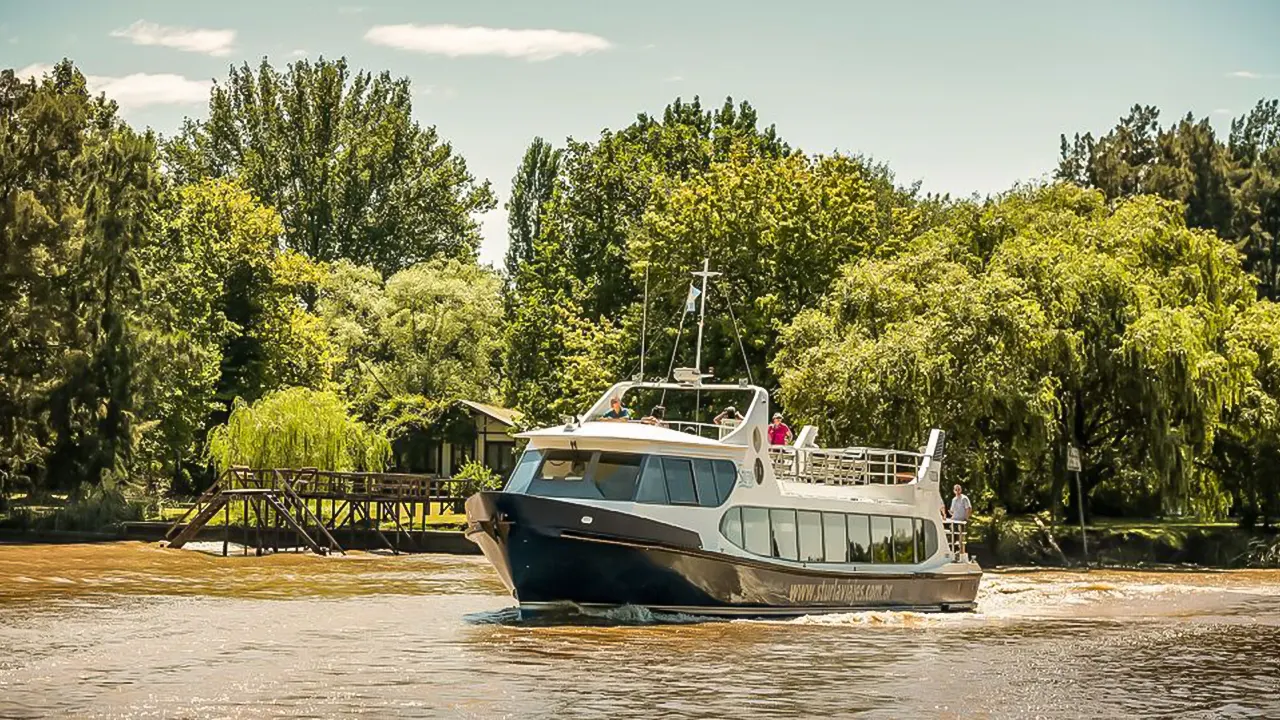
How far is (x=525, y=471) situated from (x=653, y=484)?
2336 millimetres

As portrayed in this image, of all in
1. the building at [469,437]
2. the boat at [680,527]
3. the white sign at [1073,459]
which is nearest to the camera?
the boat at [680,527]

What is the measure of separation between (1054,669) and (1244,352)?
31.2m

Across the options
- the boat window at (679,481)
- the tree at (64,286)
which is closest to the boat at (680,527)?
the boat window at (679,481)

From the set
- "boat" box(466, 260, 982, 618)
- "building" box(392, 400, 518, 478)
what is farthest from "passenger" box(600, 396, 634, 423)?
"building" box(392, 400, 518, 478)

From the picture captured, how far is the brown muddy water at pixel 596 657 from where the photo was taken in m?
20.6

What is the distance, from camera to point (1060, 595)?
38.2 m

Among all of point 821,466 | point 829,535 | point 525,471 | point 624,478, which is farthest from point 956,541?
point 525,471

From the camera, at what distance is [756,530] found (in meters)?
31.1

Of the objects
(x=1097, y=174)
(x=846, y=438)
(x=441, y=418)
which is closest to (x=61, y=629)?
(x=846, y=438)

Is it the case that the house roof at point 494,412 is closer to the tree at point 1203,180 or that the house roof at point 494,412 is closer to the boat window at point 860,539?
the tree at point 1203,180

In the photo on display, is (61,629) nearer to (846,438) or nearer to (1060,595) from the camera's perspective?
(1060,595)

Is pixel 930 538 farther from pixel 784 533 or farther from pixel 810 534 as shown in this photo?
pixel 784 533

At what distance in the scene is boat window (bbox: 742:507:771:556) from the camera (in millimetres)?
30864

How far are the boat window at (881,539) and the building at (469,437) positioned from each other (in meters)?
53.5
